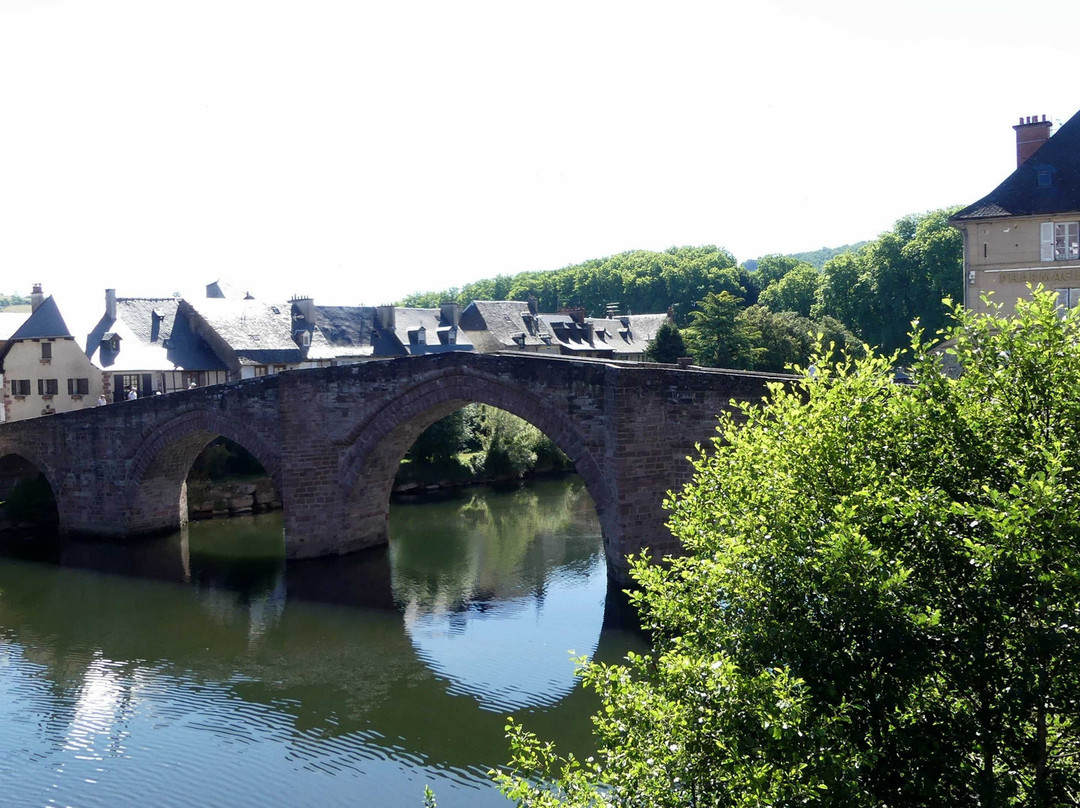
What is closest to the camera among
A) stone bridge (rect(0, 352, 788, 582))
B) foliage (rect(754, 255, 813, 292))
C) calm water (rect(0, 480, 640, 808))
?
calm water (rect(0, 480, 640, 808))

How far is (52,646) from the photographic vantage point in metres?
17.3

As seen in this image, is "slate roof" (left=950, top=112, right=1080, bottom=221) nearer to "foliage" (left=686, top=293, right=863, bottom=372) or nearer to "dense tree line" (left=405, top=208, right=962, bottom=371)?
"dense tree line" (left=405, top=208, right=962, bottom=371)

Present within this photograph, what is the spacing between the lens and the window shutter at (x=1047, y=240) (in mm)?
21266

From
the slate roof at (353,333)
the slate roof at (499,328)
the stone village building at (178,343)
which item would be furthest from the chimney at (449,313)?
the slate roof at (353,333)

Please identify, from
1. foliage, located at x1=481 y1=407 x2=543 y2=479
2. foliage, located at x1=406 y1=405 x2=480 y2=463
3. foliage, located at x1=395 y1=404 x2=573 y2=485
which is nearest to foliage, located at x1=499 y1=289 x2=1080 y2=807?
foliage, located at x1=395 y1=404 x2=573 y2=485

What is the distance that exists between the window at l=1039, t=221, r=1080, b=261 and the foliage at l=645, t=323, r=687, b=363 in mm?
20440

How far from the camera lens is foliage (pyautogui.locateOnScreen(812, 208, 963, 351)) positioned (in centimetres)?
4644

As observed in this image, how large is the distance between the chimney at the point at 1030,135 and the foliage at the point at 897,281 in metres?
23.2

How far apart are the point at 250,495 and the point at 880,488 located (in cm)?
2555

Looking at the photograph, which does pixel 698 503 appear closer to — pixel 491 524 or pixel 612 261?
pixel 491 524

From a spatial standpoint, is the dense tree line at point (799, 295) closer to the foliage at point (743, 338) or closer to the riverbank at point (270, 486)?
the foliage at point (743, 338)

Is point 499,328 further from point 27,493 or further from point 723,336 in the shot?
point 27,493

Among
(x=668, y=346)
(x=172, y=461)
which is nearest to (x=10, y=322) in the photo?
(x=172, y=461)

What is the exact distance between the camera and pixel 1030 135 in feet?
75.1
